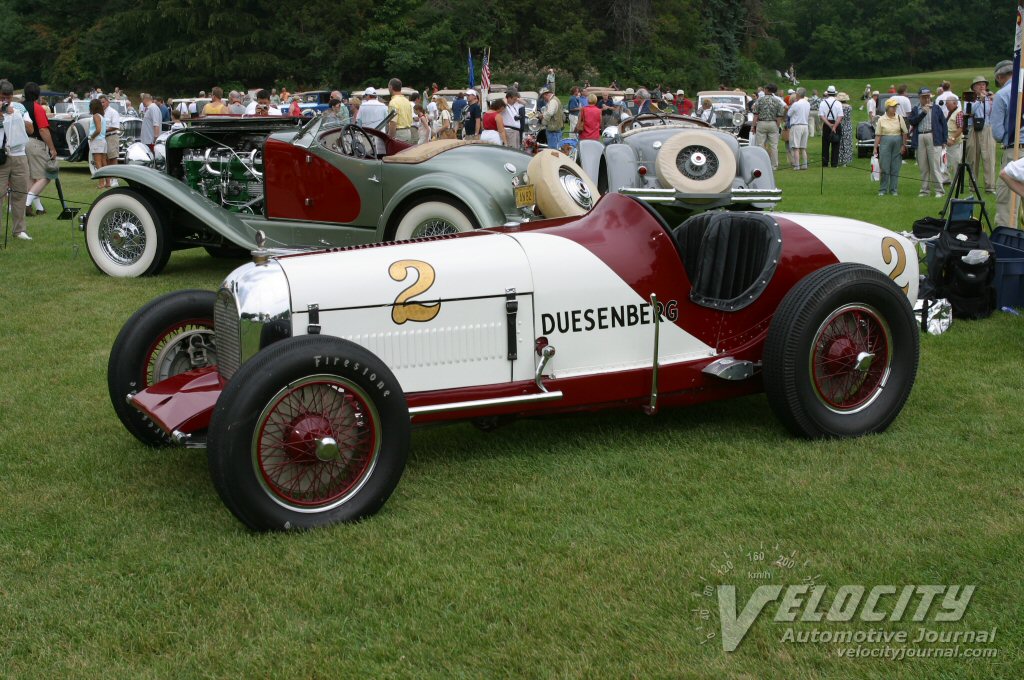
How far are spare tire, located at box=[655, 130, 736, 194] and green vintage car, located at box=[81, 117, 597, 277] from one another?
162 centimetres

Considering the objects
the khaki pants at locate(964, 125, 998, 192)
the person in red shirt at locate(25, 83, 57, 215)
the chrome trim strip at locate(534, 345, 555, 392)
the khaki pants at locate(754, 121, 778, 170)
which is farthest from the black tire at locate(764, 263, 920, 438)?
the khaki pants at locate(754, 121, 778, 170)

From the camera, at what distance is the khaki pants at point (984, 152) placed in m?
14.0

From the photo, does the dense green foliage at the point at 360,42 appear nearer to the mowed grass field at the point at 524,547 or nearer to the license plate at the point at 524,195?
the license plate at the point at 524,195

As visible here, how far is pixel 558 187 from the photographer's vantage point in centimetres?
802

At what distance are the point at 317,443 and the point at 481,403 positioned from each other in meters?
0.86

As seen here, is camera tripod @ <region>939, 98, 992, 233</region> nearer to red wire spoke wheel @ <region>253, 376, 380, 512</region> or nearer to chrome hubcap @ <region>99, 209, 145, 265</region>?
red wire spoke wheel @ <region>253, 376, 380, 512</region>

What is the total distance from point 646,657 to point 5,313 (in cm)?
718

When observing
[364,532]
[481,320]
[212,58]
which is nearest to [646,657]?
[364,532]

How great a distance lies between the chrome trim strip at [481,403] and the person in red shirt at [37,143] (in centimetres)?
1044

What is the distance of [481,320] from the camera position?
462cm

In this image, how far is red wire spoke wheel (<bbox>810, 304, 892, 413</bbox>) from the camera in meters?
4.93

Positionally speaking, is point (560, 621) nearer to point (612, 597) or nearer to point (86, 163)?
point (612, 597)

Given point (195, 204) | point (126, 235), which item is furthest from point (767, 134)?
point (126, 235)

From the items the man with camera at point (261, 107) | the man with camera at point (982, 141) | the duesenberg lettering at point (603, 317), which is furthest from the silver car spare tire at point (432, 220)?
the man with camera at point (261, 107)
